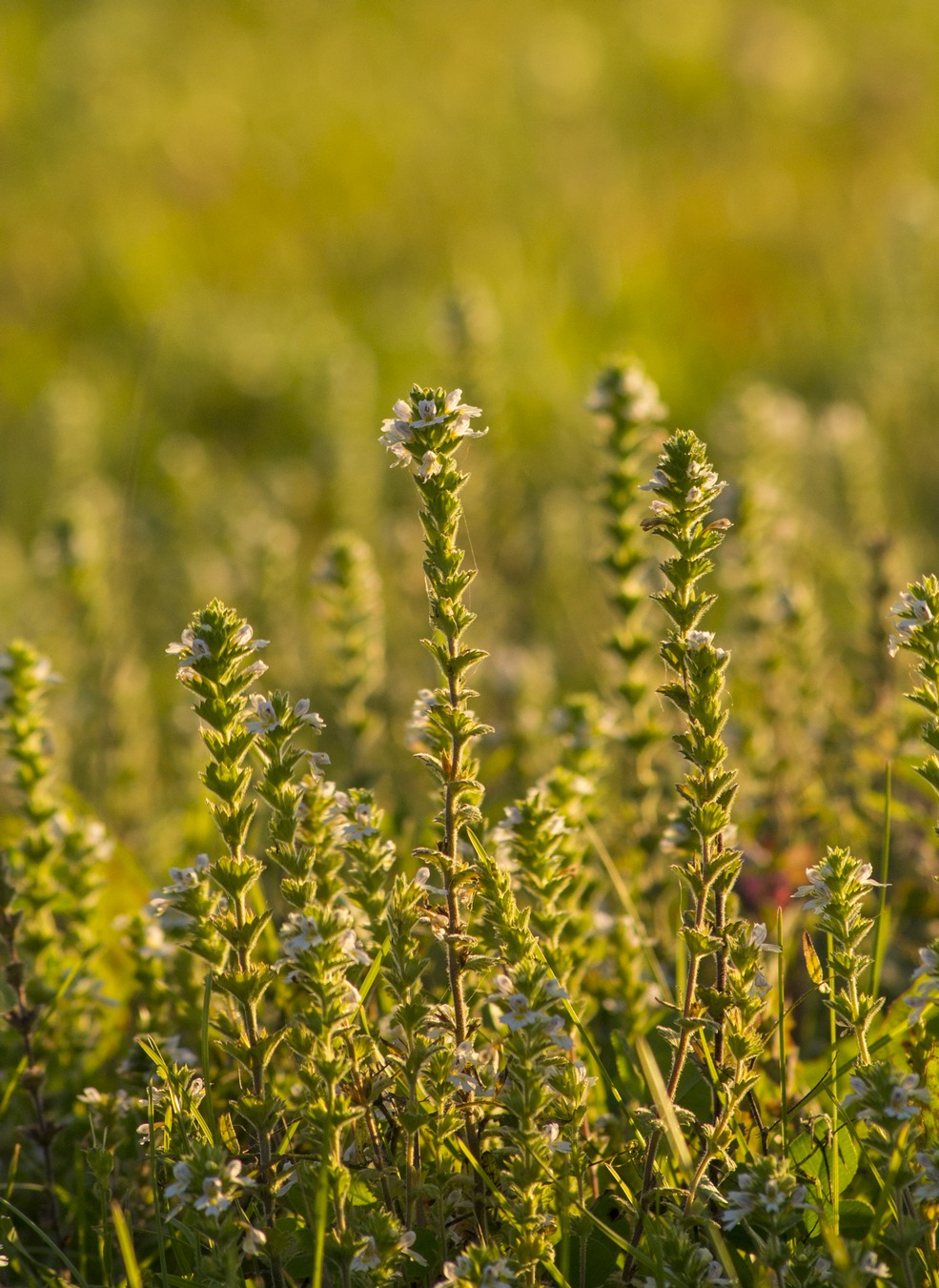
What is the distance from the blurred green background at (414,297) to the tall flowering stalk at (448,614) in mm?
1707

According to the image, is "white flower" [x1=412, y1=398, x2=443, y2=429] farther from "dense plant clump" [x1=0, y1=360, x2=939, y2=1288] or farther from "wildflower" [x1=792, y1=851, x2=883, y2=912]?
"wildflower" [x1=792, y1=851, x2=883, y2=912]

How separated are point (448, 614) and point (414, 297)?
830cm

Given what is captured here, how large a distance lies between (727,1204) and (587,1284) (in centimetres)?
37

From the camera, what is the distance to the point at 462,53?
15.7 m

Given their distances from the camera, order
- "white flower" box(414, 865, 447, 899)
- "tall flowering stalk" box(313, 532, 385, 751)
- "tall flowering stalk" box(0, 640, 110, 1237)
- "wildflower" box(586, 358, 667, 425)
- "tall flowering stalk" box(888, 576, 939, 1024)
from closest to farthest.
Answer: "tall flowering stalk" box(888, 576, 939, 1024) < "white flower" box(414, 865, 447, 899) < "tall flowering stalk" box(0, 640, 110, 1237) < "wildflower" box(586, 358, 667, 425) < "tall flowering stalk" box(313, 532, 385, 751)

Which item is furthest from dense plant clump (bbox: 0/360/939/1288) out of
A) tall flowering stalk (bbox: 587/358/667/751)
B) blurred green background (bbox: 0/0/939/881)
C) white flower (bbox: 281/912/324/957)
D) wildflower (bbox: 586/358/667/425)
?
blurred green background (bbox: 0/0/939/881)

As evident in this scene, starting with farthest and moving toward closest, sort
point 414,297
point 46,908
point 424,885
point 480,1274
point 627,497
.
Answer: point 414,297 < point 627,497 < point 46,908 < point 424,885 < point 480,1274

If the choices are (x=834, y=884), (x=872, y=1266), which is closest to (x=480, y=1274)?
(x=872, y=1266)

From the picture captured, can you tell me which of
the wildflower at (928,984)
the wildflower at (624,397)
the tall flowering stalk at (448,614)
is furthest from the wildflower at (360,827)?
the wildflower at (624,397)

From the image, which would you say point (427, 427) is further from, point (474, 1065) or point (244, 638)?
point (474, 1065)

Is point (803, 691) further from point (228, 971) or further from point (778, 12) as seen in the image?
point (778, 12)

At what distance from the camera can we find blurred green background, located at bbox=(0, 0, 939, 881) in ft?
17.4

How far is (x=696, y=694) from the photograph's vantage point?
2.00 m

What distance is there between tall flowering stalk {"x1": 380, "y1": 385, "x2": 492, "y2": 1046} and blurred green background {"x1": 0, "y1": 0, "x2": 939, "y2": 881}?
171 cm
